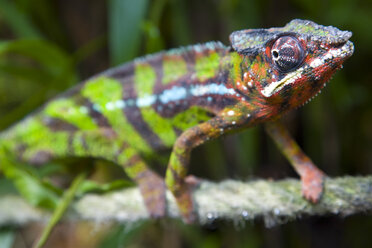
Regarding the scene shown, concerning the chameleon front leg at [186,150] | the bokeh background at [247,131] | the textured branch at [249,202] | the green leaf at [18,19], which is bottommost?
the textured branch at [249,202]

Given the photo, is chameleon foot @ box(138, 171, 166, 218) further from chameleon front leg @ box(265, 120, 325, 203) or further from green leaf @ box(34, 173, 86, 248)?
chameleon front leg @ box(265, 120, 325, 203)

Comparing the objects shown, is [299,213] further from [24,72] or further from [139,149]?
[24,72]

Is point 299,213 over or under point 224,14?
under

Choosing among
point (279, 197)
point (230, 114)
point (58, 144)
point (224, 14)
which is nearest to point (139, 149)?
point (58, 144)

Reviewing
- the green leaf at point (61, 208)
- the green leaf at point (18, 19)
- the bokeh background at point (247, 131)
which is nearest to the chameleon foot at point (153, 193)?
the green leaf at point (61, 208)

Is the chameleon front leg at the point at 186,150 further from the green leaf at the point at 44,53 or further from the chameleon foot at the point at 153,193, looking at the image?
the green leaf at the point at 44,53

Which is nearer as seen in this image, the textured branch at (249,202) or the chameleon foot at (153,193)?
the textured branch at (249,202)

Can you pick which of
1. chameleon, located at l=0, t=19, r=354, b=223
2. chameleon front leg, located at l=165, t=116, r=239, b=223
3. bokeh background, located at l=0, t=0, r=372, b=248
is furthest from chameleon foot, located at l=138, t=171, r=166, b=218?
bokeh background, located at l=0, t=0, r=372, b=248
